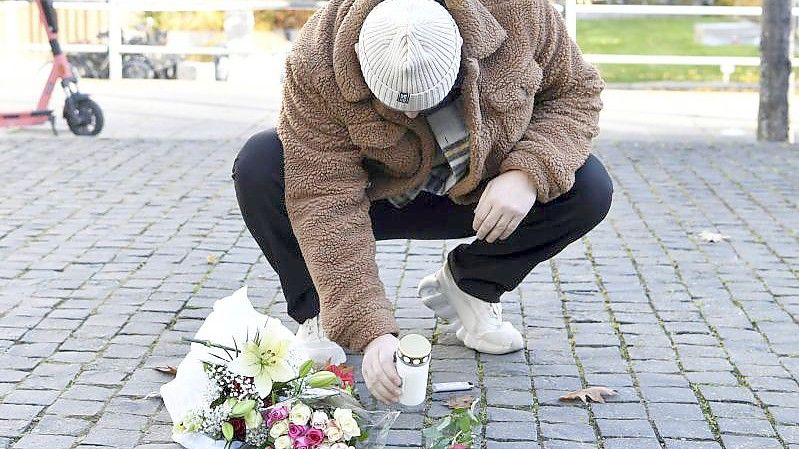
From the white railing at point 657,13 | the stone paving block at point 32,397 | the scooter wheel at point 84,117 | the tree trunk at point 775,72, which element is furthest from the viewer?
the white railing at point 657,13

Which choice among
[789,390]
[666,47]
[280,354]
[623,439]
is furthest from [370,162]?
[666,47]

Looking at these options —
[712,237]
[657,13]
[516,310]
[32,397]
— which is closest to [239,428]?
[32,397]

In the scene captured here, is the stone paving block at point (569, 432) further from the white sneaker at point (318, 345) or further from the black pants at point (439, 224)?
the white sneaker at point (318, 345)

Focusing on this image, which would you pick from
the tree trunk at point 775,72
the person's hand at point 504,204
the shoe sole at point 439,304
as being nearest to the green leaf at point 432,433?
the person's hand at point 504,204

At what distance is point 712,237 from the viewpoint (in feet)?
17.4

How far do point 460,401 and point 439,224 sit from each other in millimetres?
582

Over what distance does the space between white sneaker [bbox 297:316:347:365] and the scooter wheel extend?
5.06 metres

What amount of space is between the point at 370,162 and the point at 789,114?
5.56m

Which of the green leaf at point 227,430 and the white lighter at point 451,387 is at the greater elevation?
the green leaf at point 227,430

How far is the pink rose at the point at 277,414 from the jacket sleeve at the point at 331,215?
0.91 ft

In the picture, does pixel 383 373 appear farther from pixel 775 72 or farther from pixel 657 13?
pixel 657 13

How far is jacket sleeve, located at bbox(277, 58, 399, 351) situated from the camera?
2.91 meters

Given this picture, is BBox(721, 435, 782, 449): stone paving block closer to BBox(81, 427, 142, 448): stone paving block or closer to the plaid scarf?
the plaid scarf

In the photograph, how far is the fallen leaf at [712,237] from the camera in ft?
17.3
